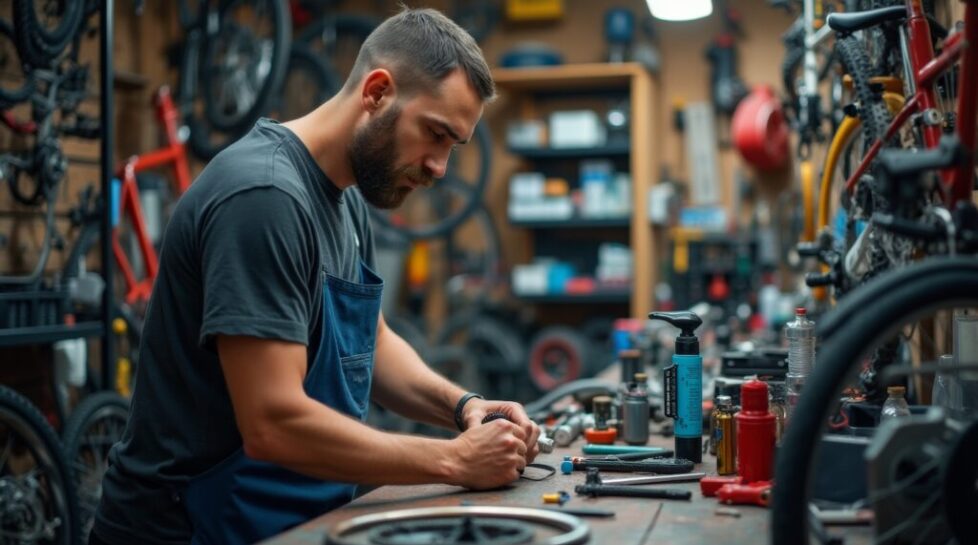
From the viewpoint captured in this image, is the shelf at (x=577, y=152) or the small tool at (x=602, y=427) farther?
the shelf at (x=577, y=152)

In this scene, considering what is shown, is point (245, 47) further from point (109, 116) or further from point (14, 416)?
point (14, 416)

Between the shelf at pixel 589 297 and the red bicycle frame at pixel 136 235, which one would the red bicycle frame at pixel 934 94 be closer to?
the red bicycle frame at pixel 136 235

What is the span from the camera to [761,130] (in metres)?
6.20

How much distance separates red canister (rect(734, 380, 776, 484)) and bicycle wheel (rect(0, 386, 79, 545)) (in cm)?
204

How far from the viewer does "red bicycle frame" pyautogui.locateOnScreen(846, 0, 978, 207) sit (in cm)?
157

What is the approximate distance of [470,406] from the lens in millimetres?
2125

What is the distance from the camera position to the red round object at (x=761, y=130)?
622cm

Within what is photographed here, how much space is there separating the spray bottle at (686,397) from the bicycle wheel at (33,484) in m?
1.85

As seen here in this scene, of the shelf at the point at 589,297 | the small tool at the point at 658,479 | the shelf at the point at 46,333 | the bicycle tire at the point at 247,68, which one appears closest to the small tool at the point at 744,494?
the small tool at the point at 658,479

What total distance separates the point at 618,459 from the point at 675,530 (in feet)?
1.64

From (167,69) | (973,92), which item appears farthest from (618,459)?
(167,69)

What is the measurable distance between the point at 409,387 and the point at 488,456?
0.51 m

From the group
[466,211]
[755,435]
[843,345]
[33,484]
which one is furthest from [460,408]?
[466,211]

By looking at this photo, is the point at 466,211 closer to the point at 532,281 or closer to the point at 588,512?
the point at 532,281
